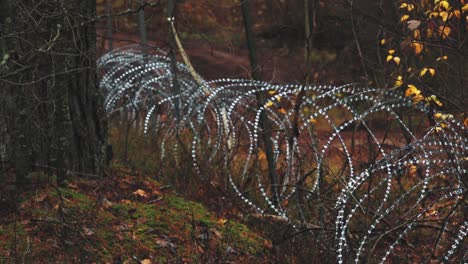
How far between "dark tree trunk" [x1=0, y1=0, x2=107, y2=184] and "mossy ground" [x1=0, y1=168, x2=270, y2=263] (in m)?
0.27

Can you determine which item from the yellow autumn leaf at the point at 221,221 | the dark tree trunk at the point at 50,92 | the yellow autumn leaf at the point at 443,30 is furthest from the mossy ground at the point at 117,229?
the yellow autumn leaf at the point at 443,30

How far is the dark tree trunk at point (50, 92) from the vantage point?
20.6 ft

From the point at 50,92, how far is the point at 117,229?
116cm

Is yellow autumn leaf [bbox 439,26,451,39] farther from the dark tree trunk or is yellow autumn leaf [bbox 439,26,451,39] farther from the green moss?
the green moss

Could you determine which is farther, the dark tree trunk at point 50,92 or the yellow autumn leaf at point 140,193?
the yellow autumn leaf at point 140,193

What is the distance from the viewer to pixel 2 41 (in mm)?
6273

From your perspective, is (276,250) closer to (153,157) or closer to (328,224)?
(328,224)

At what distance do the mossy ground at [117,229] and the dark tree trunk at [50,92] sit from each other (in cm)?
27

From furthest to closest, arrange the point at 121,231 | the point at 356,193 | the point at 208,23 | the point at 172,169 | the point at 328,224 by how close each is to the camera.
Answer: the point at 208,23, the point at 172,169, the point at 356,193, the point at 328,224, the point at 121,231

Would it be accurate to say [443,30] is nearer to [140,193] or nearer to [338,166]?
[140,193]

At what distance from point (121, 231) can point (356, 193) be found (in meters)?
2.71

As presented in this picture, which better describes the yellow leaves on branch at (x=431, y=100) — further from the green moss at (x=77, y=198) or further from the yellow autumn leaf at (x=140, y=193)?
the green moss at (x=77, y=198)

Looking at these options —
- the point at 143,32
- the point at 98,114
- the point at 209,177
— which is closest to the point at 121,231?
the point at 98,114

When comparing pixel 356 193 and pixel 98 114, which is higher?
pixel 98 114
